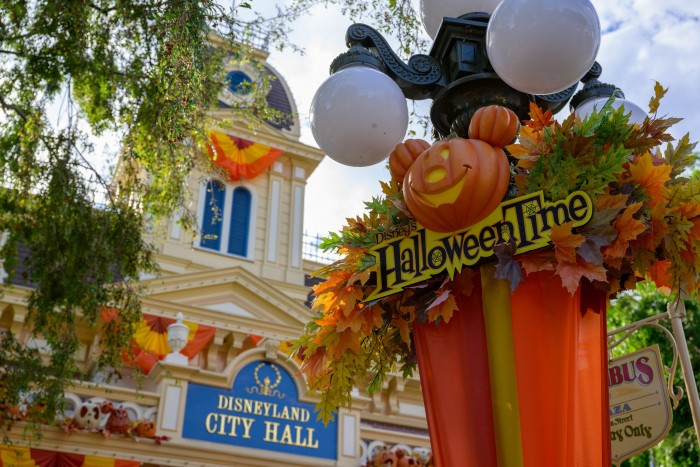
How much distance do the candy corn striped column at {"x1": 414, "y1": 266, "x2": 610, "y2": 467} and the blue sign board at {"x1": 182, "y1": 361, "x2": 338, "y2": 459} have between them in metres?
8.38

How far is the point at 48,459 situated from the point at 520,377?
27.1 feet

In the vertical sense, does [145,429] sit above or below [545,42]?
above

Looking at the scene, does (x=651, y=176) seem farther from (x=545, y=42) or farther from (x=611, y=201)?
(x=545, y=42)

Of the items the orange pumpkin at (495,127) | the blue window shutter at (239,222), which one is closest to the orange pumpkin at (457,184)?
the orange pumpkin at (495,127)

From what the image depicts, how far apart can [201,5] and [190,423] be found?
21.1ft

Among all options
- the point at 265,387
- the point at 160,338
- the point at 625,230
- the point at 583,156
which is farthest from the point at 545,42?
the point at 160,338

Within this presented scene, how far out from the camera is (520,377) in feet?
7.59

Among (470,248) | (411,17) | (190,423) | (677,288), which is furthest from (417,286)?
(190,423)

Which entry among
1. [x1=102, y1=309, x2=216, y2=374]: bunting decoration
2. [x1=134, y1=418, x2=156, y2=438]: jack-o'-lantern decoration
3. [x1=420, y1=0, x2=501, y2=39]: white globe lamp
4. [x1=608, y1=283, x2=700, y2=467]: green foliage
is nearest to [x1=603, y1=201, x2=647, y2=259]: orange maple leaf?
[x1=420, y1=0, x2=501, y2=39]: white globe lamp

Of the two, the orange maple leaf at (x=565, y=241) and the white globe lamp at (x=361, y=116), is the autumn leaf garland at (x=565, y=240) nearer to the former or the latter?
the orange maple leaf at (x=565, y=241)

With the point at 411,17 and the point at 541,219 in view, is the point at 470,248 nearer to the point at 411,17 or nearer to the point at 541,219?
the point at 541,219

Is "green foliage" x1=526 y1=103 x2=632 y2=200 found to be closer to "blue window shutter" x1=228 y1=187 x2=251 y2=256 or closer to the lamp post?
the lamp post

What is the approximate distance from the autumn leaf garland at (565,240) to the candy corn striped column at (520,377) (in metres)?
0.09

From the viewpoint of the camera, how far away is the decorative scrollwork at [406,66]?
3.06 metres
